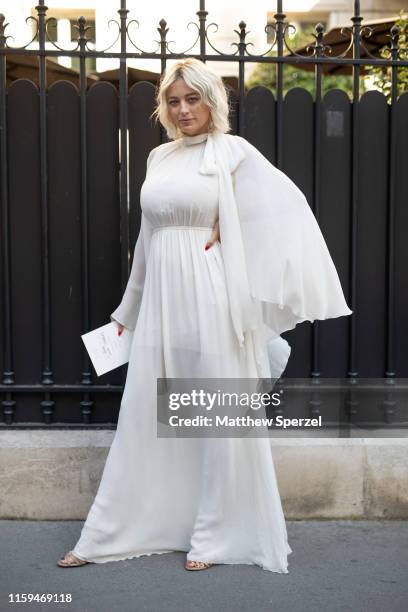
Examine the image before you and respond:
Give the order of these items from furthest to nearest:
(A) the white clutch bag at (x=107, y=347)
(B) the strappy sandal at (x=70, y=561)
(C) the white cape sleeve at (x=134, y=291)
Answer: (C) the white cape sleeve at (x=134, y=291) → (A) the white clutch bag at (x=107, y=347) → (B) the strappy sandal at (x=70, y=561)

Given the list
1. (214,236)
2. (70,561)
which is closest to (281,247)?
(214,236)

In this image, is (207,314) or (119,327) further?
(119,327)

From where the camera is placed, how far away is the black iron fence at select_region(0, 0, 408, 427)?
465 cm

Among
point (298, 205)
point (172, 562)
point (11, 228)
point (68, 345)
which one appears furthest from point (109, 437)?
point (298, 205)

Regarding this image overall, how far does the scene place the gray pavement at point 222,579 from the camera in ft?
11.7

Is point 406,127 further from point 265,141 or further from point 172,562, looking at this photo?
point 172,562

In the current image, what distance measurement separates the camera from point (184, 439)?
13.5 ft

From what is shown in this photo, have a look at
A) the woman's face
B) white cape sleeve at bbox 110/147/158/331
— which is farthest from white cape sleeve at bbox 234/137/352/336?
white cape sleeve at bbox 110/147/158/331

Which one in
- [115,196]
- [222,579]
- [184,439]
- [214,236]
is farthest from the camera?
[115,196]

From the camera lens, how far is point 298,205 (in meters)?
3.92

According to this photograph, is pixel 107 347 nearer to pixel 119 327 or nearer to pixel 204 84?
pixel 119 327

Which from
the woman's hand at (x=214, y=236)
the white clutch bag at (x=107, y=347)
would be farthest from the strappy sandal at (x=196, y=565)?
the woman's hand at (x=214, y=236)

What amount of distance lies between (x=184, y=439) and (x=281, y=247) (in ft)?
3.42

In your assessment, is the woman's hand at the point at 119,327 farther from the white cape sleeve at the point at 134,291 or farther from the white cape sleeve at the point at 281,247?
the white cape sleeve at the point at 281,247
